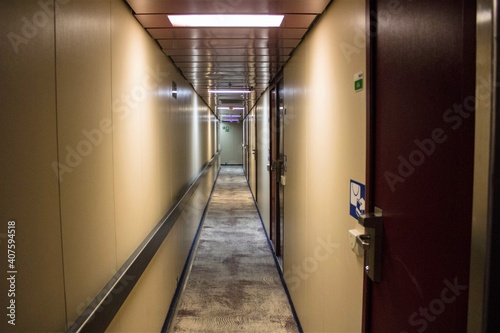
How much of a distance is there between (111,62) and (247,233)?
14.6 ft

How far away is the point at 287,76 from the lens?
3.33 meters

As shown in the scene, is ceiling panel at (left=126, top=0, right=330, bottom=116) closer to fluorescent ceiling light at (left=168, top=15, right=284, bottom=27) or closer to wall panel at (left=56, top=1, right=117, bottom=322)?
fluorescent ceiling light at (left=168, top=15, right=284, bottom=27)

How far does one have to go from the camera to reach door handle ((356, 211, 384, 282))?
1298 mm

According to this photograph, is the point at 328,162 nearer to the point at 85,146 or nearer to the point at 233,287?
the point at 85,146

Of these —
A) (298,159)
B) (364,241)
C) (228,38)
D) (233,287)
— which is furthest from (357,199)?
(233,287)

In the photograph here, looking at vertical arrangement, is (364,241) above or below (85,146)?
below

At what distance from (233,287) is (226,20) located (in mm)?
2845

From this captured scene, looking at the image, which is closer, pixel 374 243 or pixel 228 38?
pixel 374 243

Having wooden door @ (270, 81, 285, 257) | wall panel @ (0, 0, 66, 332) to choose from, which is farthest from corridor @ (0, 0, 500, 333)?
wooden door @ (270, 81, 285, 257)

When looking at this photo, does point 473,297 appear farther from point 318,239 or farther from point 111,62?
point 111,62

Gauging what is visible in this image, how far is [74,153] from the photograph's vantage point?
1.21 m

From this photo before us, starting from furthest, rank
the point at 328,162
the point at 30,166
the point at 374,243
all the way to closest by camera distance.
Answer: the point at 328,162
the point at 374,243
the point at 30,166

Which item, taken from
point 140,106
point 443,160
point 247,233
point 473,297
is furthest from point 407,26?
point 247,233

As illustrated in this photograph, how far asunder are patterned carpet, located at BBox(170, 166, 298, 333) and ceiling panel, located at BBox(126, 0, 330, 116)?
8.28 feet
